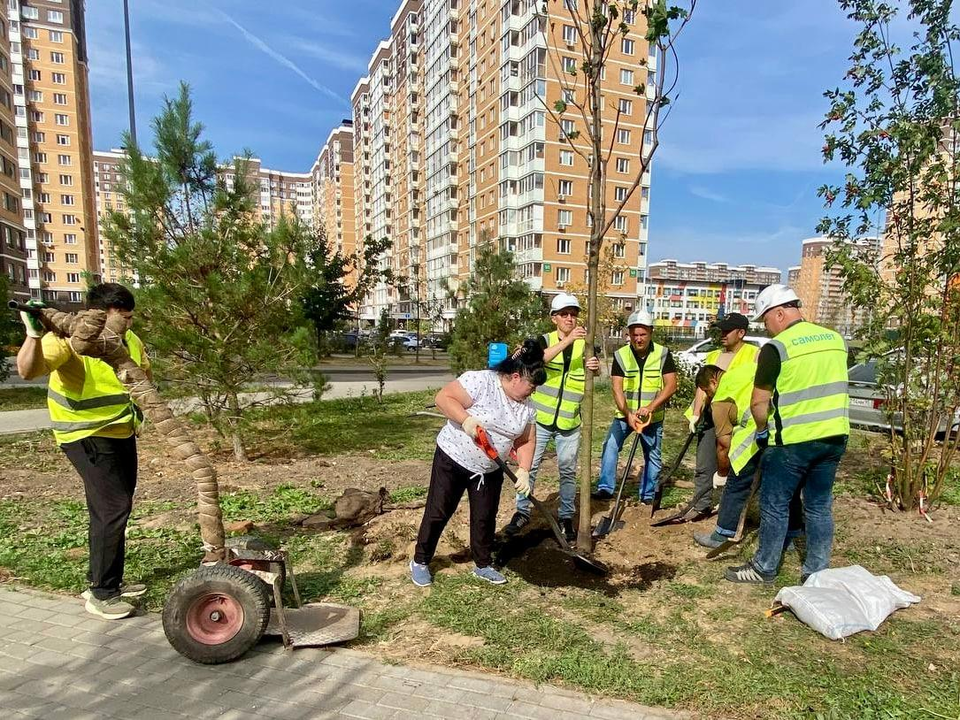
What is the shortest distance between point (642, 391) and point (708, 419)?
2.01ft

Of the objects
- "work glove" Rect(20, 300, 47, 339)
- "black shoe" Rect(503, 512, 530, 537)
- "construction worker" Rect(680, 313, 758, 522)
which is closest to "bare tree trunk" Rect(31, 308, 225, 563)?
"work glove" Rect(20, 300, 47, 339)

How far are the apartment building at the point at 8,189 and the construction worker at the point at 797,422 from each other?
46.6 meters

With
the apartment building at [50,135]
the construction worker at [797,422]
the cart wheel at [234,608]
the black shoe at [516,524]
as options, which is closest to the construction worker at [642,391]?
the black shoe at [516,524]

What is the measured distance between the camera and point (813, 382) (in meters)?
3.06

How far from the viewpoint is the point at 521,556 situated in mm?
3773

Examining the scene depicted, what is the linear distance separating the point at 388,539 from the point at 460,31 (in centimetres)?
5516

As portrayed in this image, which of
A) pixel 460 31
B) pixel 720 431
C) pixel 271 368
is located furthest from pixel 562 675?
pixel 460 31

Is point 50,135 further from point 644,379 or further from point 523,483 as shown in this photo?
point 523,483

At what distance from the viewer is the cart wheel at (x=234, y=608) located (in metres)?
2.54

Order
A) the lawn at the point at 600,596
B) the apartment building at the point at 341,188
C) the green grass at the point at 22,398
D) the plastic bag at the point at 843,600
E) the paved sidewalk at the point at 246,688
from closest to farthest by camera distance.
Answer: the paved sidewalk at the point at 246,688 < the lawn at the point at 600,596 < the plastic bag at the point at 843,600 < the green grass at the point at 22,398 < the apartment building at the point at 341,188

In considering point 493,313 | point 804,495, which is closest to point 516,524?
point 804,495

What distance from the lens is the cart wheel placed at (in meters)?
2.54

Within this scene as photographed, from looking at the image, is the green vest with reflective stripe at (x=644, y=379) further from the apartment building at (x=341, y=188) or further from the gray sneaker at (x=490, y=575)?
the apartment building at (x=341, y=188)

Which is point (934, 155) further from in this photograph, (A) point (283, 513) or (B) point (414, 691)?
(A) point (283, 513)
